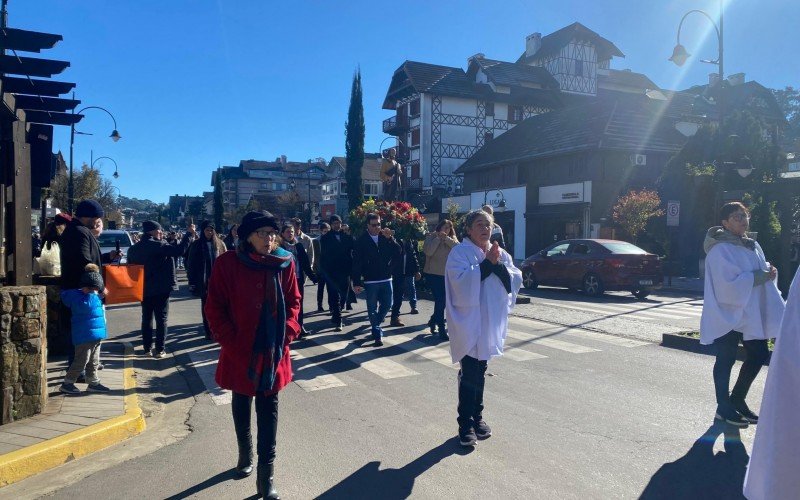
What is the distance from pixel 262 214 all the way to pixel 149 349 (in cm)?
531

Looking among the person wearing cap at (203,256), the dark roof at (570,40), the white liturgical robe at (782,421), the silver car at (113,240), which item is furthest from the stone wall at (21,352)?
the dark roof at (570,40)

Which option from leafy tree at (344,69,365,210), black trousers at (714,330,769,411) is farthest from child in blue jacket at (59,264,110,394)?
leafy tree at (344,69,365,210)

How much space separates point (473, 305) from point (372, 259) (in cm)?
449

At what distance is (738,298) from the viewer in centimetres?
468

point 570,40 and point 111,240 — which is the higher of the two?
point 570,40

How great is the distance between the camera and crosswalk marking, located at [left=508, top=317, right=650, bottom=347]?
853cm

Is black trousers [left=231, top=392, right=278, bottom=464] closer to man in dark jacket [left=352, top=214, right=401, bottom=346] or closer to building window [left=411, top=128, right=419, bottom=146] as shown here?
man in dark jacket [left=352, top=214, right=401, bottom=346]

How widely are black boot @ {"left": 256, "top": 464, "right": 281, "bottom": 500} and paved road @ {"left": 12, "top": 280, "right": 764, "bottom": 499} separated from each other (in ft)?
0.50

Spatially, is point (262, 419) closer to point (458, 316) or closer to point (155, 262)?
point (458, 316)

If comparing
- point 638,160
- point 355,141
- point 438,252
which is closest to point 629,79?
point 355,141

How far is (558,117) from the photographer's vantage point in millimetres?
35469

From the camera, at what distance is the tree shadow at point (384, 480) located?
11.8 ft

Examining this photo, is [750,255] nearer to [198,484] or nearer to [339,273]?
[198,484]

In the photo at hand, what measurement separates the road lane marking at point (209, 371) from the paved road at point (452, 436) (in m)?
0.03
